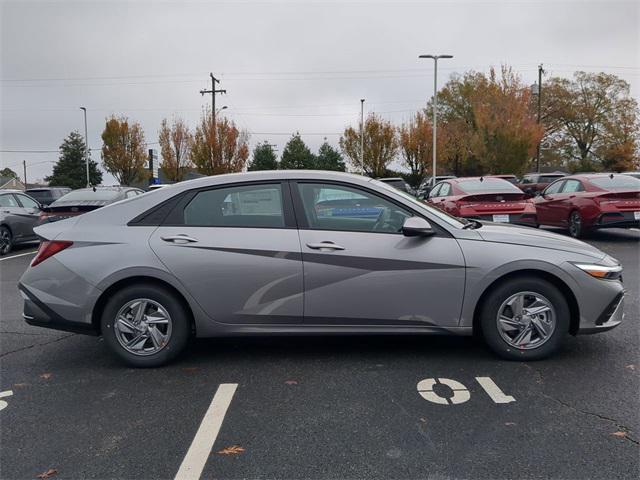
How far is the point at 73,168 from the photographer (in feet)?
222

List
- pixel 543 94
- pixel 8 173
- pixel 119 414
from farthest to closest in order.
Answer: pixel 8 173, pixel 543 94, pixel 119 414

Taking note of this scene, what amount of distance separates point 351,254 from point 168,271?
1.43 meters

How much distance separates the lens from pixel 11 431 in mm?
3361

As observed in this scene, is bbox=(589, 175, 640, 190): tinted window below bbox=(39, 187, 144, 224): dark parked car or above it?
above

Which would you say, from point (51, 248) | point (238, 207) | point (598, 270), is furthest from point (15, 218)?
point (598, 270)

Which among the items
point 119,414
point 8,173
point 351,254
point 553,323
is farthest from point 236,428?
point 8,173

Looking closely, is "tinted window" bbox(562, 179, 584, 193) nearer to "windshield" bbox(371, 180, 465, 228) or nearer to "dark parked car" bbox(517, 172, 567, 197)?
"windshield" bbox(371, 180, 465, 228)

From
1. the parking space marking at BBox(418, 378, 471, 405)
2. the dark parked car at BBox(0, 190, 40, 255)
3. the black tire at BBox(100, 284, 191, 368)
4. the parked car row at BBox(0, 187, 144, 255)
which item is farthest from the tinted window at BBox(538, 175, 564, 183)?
the black tire at BBox(100, 284, 191, 368)

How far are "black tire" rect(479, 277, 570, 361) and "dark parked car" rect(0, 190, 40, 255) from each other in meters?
11.5

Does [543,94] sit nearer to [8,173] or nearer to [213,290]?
[213,290]

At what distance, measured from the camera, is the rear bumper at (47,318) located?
437 centimetres

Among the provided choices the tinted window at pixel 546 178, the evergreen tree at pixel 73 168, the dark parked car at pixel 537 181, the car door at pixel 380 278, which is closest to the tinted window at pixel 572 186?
the car door at pixel 380 278

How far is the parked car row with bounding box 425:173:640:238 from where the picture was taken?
10.8 meters

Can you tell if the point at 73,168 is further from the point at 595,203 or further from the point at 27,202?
the point at 595,203
